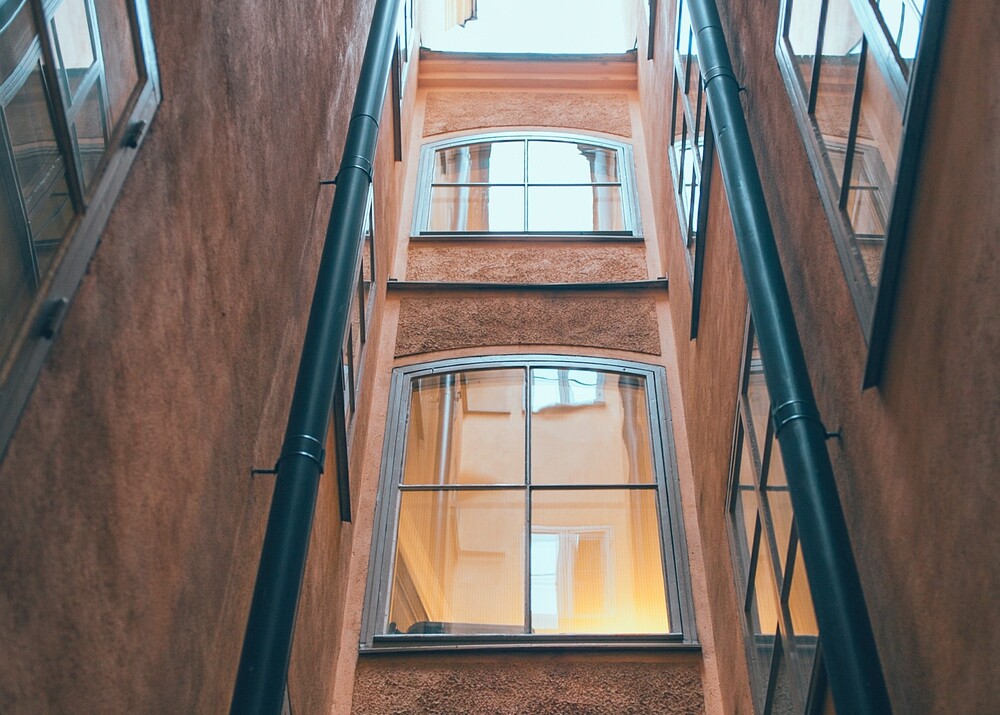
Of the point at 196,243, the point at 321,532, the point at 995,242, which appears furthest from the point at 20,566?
the point at 321,532

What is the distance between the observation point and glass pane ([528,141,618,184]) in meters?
8.66

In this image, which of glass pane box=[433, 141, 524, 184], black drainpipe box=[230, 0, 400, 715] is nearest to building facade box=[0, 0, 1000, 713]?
black drainpipe box=[230, 0, 400, 715]

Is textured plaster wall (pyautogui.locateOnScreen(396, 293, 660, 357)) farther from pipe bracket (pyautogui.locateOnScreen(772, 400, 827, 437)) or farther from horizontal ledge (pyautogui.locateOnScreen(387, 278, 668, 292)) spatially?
pipe bracket (pyautogui.locateOnScreen(772, 400, 827, 437))

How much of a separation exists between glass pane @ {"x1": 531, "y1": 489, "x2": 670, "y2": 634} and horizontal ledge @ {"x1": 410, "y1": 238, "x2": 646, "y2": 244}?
2355 millimetres

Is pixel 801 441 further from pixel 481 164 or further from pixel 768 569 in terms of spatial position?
pixel 481 164

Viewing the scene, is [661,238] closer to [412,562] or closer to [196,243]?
[412,562]

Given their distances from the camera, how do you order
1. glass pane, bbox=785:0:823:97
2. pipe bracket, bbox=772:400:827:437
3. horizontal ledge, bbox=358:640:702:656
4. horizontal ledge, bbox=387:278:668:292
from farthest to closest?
horizontal ledge, bbox=387:278:668:292
horizontal ledge, bbox=358:640:702:656
glass pane, bbox=785:0:823:97
pipe bracket, bbox=772:400:827:437

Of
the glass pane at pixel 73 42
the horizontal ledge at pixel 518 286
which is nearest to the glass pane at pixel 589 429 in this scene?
the horizontal ledge at pixel 518 286

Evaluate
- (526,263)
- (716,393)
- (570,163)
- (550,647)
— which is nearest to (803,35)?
(716,393)

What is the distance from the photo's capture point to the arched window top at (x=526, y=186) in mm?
8156

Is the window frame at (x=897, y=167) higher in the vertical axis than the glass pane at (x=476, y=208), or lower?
lower

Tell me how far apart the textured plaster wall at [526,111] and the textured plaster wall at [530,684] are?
526 cm

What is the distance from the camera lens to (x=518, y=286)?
23.6 feet

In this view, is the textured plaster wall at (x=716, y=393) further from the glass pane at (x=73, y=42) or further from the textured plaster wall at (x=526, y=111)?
the glass pane at (x=73, y=42)
